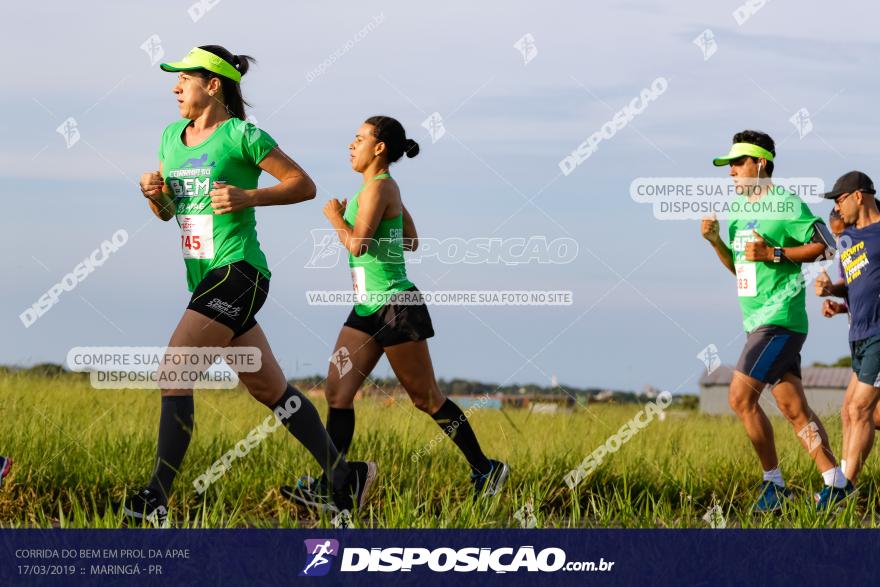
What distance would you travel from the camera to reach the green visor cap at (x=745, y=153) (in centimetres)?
737

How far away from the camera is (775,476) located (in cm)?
724

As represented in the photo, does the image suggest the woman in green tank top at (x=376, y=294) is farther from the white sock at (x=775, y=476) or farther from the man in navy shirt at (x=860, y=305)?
the man in navy shirt at (x=860, y=305)

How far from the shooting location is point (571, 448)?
7.35m

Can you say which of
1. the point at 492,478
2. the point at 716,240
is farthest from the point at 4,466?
the point at 716,240

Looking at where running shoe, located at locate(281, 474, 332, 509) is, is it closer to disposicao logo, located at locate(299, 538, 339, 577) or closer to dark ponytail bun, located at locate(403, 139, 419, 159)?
disposicao logo, located at locate(299, 538, 339, 577)

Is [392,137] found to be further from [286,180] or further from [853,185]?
[853,185]

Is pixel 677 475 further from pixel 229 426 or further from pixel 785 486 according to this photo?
pixel 229 426

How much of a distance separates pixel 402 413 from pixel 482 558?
3388 millimetres

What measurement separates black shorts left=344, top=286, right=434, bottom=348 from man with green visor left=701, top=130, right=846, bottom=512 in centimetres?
203

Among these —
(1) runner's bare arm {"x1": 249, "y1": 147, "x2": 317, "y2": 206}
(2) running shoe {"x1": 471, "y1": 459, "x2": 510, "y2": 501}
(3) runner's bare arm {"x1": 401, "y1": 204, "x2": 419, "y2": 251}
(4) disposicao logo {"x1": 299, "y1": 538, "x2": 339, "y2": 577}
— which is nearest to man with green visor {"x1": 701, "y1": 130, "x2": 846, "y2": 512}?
(2) running shoe {"x1": 471, "y1": 459, "x2": 510, "y2": 501}

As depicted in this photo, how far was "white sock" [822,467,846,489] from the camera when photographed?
283 inches

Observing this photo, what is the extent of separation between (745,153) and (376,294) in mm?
2622

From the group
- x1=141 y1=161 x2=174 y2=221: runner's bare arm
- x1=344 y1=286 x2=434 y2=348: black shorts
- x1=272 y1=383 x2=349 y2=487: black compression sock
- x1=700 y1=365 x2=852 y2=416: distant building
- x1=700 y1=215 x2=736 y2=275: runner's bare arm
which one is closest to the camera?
x1=141 y1=161 x2=174 y2=221: runner's bare arm

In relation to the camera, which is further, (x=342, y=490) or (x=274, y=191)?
(x=342, y=490)
